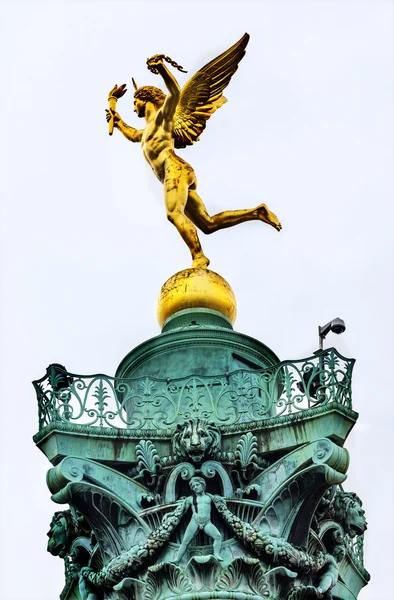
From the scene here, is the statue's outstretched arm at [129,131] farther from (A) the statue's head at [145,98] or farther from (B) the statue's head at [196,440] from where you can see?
(B) the statue's head at [196,440]

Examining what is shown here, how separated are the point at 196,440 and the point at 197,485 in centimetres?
73

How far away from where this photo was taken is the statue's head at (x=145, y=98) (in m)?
38.0

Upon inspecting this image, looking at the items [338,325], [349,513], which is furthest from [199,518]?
[338,325]

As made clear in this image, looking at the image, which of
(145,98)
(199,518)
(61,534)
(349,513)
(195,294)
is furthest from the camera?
(145,98)

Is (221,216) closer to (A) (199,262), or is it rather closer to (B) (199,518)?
(A) (199,262)

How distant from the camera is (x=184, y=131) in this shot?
1512 inches

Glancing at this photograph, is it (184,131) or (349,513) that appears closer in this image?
(349,513)

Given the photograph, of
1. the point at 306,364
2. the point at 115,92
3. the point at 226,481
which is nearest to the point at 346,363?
the point at 306,364

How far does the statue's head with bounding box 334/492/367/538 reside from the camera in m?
33.3

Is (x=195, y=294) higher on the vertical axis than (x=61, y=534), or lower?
higher

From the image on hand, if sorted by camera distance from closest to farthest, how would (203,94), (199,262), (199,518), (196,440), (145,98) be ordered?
(199,518), (196,440), (199,262), (145,98), (203,94)

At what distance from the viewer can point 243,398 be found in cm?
3309

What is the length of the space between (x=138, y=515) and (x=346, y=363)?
13.7 feet

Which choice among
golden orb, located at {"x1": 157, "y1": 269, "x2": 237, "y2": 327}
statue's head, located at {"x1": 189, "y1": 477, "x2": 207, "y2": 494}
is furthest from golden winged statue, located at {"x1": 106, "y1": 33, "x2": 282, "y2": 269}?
statue's head, located at {"x1": 189, "y1": 477, "x2": 207, "y2": 494}
